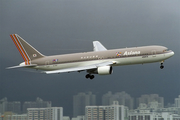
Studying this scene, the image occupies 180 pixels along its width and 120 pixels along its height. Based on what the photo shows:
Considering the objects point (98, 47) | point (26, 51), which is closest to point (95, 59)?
point (98, 47)

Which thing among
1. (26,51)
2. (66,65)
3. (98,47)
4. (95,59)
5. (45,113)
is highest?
(98,47)

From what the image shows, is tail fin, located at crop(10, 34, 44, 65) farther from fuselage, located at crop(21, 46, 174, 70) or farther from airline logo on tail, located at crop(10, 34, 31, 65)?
fuselage, located at crop(21, 46, 174, 70)

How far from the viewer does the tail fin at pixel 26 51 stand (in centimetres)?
6331

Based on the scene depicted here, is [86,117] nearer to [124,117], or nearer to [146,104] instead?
[124,117]

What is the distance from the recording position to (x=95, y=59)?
57.3 meters

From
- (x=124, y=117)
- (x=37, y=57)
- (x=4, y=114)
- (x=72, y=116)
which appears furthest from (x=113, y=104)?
(x=37, y=57)

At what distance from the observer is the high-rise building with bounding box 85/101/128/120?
119125 mm

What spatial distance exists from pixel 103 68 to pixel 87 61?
16.4 feet

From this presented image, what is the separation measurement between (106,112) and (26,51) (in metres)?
64.7

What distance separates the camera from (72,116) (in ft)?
375

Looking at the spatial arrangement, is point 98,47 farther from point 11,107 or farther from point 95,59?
point 11,107

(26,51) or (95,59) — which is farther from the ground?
(26,51)

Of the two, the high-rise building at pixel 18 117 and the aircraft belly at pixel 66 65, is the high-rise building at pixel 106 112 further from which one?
the aircraft belly at pixel 66 65

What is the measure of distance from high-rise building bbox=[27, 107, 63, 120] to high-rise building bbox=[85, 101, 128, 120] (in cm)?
1226
